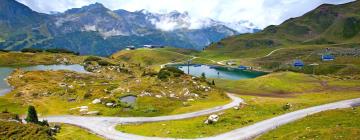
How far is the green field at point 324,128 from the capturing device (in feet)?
161

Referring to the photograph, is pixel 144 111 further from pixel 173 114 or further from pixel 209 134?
pixel 209 134

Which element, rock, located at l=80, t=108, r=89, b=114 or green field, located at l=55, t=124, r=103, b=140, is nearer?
green field, located at l=55, t=124, r=103, b=140

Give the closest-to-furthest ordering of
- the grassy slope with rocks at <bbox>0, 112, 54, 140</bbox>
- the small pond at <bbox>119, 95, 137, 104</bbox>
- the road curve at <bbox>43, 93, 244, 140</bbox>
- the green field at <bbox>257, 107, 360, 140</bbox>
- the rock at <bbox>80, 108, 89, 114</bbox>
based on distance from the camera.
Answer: the green field at <bbox>257, 107, 360, 140</bbox>
the grassy slope with rocks at <bbox>0, 112, 54, 140</bbox>
the road curve at <bbox>43, 93, 244, 140</bbox>
the rock at <bbox>80, 108, 89, 114</bbox>
the small pond at <bbox>119, 95, 137, 104</bbox>

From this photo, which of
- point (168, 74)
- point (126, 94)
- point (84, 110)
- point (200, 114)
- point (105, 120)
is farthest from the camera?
point (168, 74)

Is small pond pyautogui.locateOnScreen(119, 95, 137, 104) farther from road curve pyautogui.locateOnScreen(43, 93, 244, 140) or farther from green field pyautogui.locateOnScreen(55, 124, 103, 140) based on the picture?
green field pyautogui.locateOnScreen(55, 124, 103, 140)

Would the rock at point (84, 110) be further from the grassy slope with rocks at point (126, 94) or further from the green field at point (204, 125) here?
the green field at point (204, 125)

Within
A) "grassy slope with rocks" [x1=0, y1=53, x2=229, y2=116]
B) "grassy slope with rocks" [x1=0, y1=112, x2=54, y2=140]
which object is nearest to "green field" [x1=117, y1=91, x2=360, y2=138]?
"grassy slope with rocks" [x1=0, y1=53, x2=229, y2=116]

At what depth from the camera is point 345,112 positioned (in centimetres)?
6531

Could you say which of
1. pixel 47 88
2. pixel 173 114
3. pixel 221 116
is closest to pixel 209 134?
pixel 221 116

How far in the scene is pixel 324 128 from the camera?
5547cm

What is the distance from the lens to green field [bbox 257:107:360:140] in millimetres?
49041

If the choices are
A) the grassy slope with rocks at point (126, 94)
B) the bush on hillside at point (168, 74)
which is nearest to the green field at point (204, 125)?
the grassy slope with rocks at point (126, 94)

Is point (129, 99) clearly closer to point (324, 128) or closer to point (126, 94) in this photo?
point (126, 94)

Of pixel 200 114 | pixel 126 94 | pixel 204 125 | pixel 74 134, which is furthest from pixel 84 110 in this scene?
pixel 204 125
